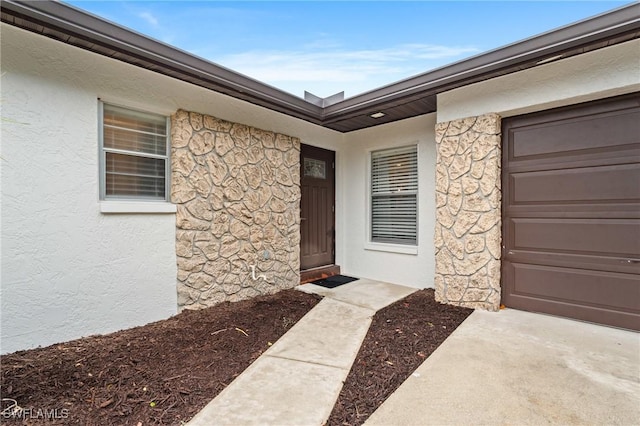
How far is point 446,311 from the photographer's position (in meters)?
3.85

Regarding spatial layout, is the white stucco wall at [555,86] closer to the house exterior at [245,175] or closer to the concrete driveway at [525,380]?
the house exterior at [245,175]

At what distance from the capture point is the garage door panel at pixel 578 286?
3.16 metres

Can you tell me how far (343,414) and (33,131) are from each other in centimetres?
352

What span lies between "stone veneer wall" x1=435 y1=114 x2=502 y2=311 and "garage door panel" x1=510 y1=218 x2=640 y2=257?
30 cm

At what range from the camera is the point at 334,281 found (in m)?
5.41

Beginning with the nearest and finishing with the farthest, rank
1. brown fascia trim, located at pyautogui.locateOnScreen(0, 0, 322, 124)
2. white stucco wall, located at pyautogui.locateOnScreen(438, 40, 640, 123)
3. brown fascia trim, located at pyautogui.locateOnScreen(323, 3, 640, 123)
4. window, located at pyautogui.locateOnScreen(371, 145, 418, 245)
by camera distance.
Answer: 1. brown fascia trim, located at pyautogui.locateOnScreen(0, 0, 322, 124)
2. brown fascia trim, located at pyautogui.locateOnScreen(323, 3, 640, 123)
3. white stucco wall, located at pyautogui.locateOnScreen(438, 40, 640, 123)
4. window, located at pyautogui.locateOnScreen(371, 145, 418, 245)

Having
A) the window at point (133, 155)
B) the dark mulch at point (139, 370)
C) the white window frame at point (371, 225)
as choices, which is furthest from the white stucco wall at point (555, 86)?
the window at point (133, 155)

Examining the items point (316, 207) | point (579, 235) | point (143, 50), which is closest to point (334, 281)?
point (316, 207)

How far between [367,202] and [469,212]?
2057mm

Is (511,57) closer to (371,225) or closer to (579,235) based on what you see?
(579,235)

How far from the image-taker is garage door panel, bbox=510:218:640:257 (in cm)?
315

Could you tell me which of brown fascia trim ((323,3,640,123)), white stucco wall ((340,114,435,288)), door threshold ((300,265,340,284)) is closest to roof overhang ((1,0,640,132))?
brown fascia trim ((323,3,640,123))

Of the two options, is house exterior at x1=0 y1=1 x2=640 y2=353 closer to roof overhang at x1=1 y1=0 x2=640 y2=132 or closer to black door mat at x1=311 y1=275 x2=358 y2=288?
roof overhang at x1=1 y1=0 x2=640 y2=132

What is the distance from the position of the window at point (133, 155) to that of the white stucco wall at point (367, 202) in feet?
11.0
